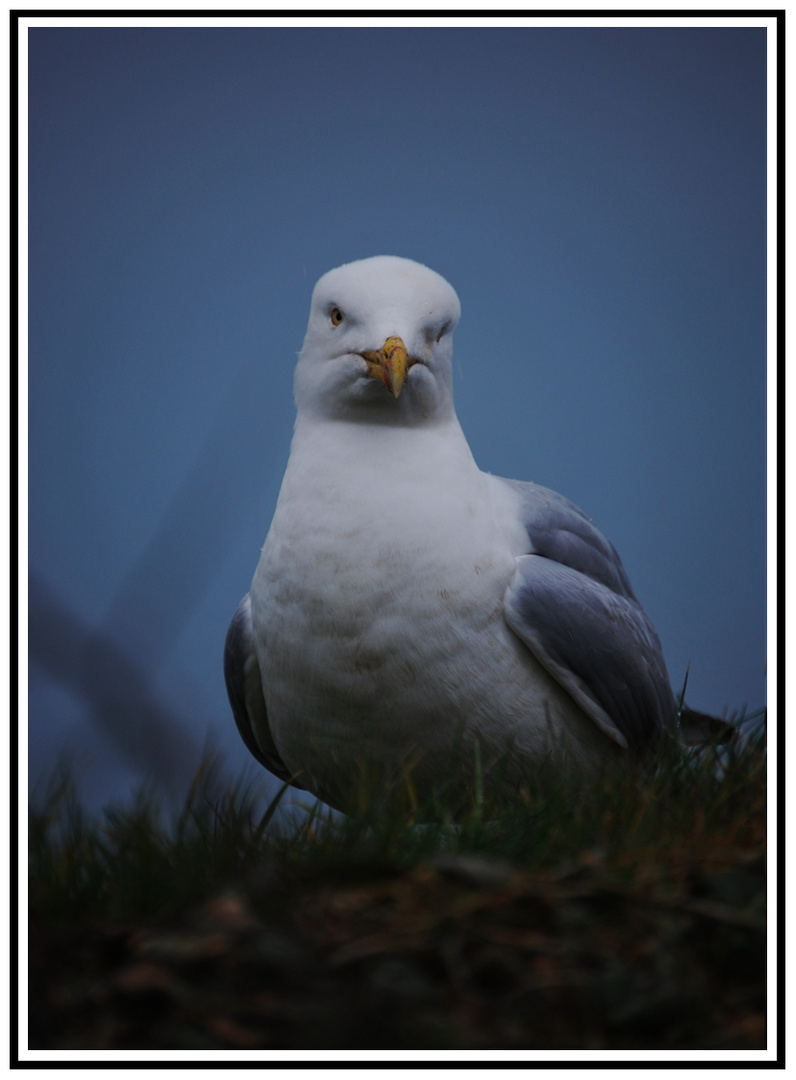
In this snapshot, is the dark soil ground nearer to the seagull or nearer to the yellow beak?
the seagull

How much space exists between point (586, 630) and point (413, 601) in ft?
1.86

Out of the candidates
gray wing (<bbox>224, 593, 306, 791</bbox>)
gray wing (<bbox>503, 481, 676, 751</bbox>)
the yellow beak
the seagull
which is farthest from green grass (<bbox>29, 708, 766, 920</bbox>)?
the yellow beak

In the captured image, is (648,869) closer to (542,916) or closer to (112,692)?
(542,916)

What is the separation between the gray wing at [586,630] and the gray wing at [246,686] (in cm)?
88

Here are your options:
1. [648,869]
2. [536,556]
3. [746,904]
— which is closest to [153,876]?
[648,869]

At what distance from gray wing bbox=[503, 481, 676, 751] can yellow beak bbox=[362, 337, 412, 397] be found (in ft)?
2.18

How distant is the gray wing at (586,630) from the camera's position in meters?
2.83

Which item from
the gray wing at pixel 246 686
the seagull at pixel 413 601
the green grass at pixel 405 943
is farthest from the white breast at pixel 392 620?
the green grass at pixel 405 943

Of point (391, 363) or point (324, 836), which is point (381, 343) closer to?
point (391, 363)

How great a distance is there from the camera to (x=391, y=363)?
2.69 m

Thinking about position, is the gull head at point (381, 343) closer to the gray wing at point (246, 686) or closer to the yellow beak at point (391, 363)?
the yellow beak at point (391, 363)

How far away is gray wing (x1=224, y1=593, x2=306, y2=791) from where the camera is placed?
10.5 feet

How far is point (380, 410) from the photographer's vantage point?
297 cm
